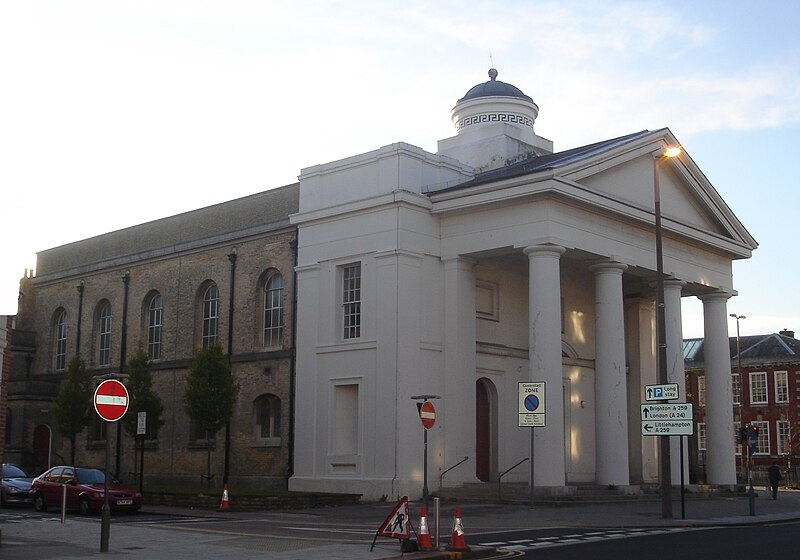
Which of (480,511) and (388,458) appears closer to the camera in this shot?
(480,511)

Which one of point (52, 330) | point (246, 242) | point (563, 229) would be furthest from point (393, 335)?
point (52, 330)

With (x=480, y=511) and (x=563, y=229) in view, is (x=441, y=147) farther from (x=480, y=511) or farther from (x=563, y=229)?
(x=480, y=511)

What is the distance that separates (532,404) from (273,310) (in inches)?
506

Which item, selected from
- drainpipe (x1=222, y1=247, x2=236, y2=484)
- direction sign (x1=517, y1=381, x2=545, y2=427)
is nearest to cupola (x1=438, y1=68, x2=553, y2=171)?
drainpipe (x1=222, y1=247, x2=236, y2=484)

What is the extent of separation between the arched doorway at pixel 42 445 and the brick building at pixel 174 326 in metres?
0.04

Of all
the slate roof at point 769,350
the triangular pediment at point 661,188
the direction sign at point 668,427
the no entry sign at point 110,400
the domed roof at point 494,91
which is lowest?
the direction sign at point 668,427

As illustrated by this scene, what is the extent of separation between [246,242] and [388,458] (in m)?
11.1

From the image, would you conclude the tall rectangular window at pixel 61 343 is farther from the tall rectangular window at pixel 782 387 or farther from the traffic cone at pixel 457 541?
the tall rectangular window at pixel 782 387

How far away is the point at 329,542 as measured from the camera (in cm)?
1930

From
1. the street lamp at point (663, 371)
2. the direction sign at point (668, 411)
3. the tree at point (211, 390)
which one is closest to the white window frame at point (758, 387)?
the tree at point (211, 390)

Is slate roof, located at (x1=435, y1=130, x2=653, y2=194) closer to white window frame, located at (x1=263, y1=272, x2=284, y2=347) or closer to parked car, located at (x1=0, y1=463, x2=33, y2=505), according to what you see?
white window frame, located at (x1=263, y1=272, x2=284, y2=347)

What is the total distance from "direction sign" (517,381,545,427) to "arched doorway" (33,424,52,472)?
26177 millimetres

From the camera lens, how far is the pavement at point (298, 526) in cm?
1733

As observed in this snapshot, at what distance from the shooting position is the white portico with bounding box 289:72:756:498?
102 feet
